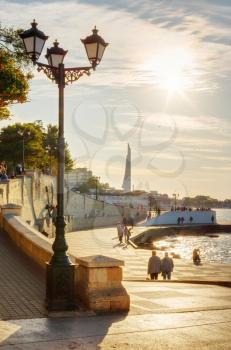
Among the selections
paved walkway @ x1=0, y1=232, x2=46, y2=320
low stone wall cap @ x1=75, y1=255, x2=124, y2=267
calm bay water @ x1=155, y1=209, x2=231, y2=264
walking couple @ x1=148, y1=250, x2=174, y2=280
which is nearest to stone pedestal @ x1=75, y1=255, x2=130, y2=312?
low stone wall cap @ x1=75, y1=255, x2=124, y2=267

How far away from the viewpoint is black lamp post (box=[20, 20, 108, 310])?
10.6 m

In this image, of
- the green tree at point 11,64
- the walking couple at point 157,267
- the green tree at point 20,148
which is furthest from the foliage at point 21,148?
the walking couple at point 157,267

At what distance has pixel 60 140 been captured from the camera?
11156 mm

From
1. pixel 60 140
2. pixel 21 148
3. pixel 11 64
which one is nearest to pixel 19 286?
pixel 60 140

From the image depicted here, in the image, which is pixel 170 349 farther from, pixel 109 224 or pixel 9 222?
pixel 109 224

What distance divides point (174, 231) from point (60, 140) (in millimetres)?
86482

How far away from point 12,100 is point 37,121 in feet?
211

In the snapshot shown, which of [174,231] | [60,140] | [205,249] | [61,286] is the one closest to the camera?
[61,286]

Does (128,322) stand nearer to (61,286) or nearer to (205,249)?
(61,286)

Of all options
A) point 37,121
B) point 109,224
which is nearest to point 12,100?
point 109,224

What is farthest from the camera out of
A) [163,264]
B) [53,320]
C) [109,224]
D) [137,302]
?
[109,224]

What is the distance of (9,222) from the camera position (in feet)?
72.7

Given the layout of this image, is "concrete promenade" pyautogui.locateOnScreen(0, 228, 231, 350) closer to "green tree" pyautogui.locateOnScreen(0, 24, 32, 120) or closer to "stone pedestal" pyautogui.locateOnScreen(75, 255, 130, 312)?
"stone pedestal" pyautogui.locateOnScreen(75, 255, 130, 312)

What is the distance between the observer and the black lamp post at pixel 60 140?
1063 centimetres
